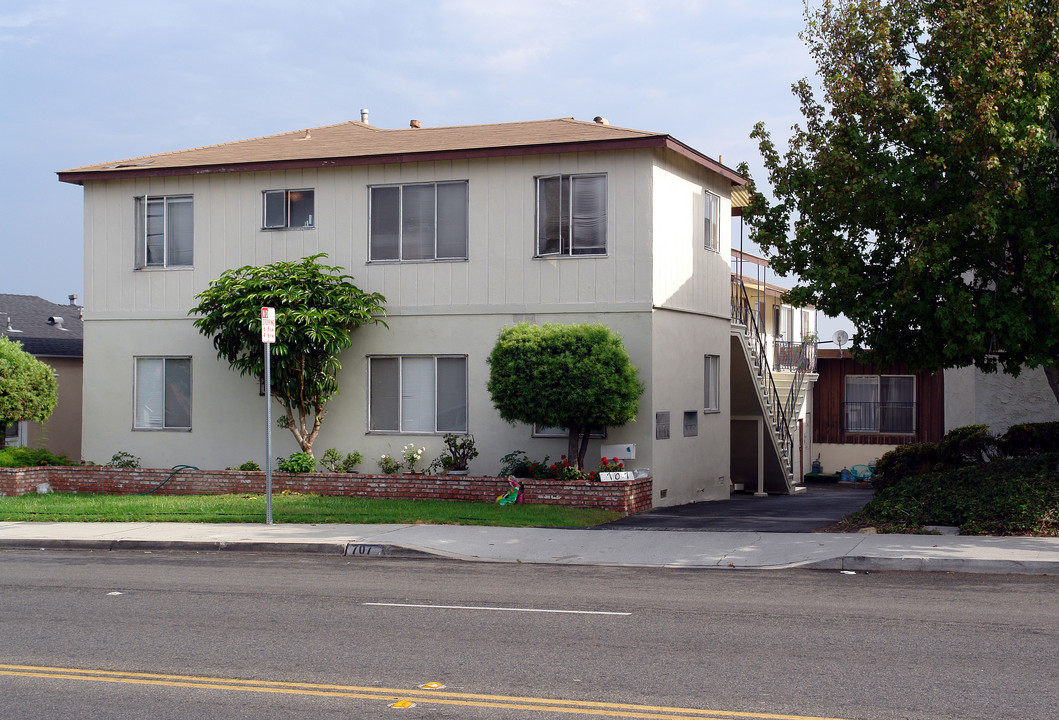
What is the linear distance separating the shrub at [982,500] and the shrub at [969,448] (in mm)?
2162

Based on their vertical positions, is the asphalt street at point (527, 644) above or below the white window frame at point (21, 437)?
below

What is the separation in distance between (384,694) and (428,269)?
13.7 metres

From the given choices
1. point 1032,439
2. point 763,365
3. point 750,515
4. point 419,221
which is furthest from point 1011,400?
point 419,221

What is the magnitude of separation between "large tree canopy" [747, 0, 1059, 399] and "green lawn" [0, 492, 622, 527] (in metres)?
5.00

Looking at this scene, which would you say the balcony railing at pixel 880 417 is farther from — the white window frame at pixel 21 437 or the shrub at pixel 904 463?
the white window frame at pixel 21 437

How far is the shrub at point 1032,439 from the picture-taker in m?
17.2

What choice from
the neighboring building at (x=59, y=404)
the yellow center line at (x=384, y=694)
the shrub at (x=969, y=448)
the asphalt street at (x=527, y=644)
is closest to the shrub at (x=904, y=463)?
the shrub at (x=969, y=448)

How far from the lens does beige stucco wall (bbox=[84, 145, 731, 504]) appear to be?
18969 mm

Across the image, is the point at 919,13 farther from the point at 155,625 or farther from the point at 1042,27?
the point at 155,625

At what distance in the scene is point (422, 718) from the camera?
21.3ft

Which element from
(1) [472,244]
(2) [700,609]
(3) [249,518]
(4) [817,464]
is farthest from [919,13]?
(4) [817,464]

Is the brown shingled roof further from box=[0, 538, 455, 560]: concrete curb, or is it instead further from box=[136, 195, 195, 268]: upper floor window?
box=[0, 538, 455, 560]: concrete curb

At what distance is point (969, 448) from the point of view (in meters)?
18.4

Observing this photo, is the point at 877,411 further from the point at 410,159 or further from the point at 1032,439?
the point at 410,159
